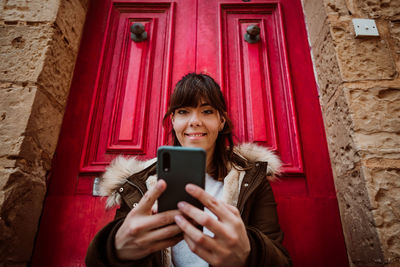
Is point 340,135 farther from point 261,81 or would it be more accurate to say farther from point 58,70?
point 58,70

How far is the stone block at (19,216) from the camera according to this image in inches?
46.5

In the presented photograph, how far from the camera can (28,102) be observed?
137cm

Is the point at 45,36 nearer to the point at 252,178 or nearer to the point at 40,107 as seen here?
the point at 40,107

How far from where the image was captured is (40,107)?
1.45m

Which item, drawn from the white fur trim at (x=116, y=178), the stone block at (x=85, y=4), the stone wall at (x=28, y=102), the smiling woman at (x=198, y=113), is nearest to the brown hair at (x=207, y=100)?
the smiling woman at (x=198, y=113)

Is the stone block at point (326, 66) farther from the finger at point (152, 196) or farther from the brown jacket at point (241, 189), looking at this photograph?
the finger at point (152, 196)

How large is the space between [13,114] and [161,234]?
4.46ft

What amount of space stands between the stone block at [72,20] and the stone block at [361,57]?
2.07 meters

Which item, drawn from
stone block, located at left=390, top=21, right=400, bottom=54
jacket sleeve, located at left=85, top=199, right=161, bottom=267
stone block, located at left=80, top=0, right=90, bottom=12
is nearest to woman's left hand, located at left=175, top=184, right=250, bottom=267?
jacket sleeve, located at left=85, top=199, right=161, bottom=267

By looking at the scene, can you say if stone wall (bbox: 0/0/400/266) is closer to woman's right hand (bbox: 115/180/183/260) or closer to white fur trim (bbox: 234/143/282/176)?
white fur trim (bbox: 234/143/282/176)

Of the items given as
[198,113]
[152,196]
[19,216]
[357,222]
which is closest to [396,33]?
[357,222]

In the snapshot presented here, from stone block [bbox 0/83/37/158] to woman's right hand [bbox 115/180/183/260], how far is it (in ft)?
3.59

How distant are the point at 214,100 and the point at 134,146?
0.78 m

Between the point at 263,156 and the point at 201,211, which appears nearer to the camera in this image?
the point at 201,211
